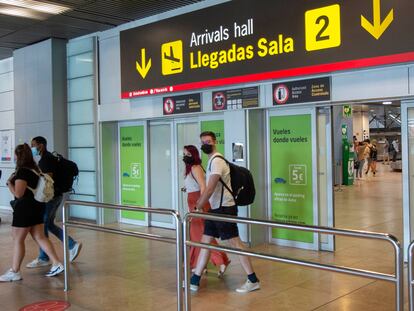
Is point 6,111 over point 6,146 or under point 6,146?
over

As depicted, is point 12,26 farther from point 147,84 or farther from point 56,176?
point 56,176

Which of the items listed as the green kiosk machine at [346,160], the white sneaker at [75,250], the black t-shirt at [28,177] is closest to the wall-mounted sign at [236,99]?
the white sneaker at [75,250]

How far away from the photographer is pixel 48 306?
4.64 metres

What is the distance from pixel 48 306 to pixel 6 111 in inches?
333

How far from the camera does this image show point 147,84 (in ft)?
27.9

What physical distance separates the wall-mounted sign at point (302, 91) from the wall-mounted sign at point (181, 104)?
1.49 m

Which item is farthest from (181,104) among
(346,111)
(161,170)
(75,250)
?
(346,111)

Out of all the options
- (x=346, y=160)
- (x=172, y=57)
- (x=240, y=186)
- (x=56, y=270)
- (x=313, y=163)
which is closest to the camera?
(x=240, y=186)

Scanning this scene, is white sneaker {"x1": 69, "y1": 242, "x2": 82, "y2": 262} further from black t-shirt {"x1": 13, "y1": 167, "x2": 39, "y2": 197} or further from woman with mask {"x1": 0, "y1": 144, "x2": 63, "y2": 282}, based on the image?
black t-shirt {"x1": 13, "y1": 167, "x2": 39, "y2": 197}

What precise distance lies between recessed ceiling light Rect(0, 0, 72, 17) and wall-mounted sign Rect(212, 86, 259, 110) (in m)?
2.94

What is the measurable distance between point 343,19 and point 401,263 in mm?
3970

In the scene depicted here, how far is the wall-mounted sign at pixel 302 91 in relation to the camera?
6.36 m

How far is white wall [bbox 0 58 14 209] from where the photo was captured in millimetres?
11820

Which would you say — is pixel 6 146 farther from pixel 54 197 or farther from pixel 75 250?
pixel 75 250
